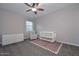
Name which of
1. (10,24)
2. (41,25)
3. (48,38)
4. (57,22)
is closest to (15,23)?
(10,24)

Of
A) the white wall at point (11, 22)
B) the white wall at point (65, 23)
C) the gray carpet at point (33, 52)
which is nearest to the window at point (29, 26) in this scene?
the white wall at point (11, 22)

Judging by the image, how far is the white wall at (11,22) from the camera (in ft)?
11.0

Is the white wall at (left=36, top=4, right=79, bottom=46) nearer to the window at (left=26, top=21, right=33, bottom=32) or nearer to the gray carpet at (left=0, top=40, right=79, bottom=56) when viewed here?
the gray carpet at (left=0, top=40, right=79, bottom=56)

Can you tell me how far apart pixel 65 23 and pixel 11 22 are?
11.2ft

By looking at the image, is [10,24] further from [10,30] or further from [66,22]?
[66,22]

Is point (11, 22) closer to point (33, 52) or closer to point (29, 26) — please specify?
point (29, 26)

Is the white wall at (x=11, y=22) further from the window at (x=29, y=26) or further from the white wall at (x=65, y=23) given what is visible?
the white wall at (x=65, y=23)

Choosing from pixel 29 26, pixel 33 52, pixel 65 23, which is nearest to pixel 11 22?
pixel 29 26

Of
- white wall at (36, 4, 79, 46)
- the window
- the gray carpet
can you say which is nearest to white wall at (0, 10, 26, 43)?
the window

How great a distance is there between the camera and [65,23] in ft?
10.6

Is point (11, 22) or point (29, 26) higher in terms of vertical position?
point (11, 22)

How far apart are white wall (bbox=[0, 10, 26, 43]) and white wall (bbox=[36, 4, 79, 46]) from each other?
5.91 feet

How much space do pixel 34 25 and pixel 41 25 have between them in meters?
0.73

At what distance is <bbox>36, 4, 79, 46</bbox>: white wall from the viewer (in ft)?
9.53
